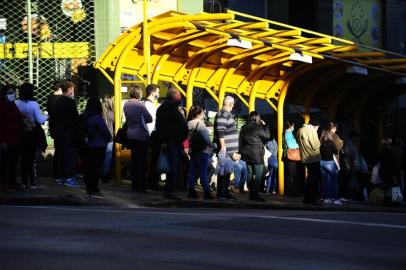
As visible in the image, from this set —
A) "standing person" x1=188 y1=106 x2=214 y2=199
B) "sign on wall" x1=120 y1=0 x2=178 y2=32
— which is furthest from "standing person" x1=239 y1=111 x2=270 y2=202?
"sign on wall" x1=120 y1=0 x2=178 y2=32

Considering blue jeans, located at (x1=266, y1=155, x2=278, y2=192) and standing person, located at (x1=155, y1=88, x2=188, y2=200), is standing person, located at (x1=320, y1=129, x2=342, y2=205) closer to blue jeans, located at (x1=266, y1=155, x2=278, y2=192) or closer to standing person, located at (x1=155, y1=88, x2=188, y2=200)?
blue jeans, located at (x1=266, y1=155, x2=278, y2=192)

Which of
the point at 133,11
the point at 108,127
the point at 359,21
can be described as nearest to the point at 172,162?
the point at 108,127

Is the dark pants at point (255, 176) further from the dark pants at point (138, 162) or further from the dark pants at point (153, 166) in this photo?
the dark pants at point (138, 162)

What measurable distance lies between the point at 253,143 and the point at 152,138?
173cm

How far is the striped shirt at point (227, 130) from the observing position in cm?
1758

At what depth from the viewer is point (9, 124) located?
50.9ft

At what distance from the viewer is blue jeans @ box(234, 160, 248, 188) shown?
2125 centimetres

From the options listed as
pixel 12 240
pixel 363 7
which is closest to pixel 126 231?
pixel 12 240

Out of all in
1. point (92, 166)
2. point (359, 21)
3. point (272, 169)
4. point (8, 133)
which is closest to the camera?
point (8, 133)

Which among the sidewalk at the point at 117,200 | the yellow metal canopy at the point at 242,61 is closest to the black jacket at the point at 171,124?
the sidewalk at the point at 117,200

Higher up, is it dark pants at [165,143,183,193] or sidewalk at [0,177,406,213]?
dark pants at [165,143,183,193]

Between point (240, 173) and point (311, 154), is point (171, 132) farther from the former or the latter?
point (240, 173)

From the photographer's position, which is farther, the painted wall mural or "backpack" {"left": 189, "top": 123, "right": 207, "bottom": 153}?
the painted wall mural

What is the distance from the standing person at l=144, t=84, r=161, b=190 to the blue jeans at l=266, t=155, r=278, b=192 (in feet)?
14.5
